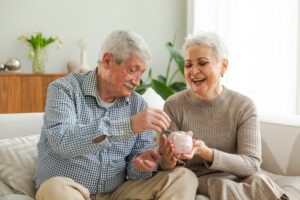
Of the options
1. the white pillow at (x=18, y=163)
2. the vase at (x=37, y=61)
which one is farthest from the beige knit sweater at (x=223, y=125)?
the vase at (x=37, y=61)

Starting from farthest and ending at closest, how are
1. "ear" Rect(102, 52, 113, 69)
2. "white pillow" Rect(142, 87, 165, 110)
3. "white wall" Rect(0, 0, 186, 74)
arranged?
"white wall" Rect(0, 0, 186, 74)
"white pillow" Rect(142, 87, 165, 110)
"ear" Rect(102, 52, 113, 69)

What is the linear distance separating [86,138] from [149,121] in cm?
23

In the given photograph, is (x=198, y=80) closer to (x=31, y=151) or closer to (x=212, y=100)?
(x=212, y=100)

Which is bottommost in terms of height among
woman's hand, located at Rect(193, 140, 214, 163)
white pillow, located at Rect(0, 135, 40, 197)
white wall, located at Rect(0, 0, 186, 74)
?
white pillow, located at Rect(0, 135, 40, 197)

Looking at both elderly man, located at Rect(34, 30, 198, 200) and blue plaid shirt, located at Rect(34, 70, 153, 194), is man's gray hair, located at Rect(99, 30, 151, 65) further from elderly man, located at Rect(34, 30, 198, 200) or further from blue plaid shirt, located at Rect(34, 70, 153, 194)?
blue plaid shirt, located at Rect(34, 70, 153, 194)

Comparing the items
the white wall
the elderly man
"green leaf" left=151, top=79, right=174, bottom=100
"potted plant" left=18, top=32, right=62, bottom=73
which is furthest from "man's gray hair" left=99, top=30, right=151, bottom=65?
the white wall

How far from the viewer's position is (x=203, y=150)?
6.00 feet

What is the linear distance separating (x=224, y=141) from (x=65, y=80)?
72 cm

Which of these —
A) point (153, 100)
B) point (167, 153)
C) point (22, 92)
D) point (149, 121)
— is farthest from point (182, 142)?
point (22, 92)

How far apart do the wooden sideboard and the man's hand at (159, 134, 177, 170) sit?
262 centimetres

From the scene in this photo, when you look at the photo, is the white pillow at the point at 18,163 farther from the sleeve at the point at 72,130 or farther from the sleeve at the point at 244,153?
the sleeve at the point at 244,153

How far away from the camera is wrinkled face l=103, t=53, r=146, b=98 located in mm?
1811

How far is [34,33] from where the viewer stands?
15.5ft

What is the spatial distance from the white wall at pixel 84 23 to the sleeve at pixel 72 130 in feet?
10.2
